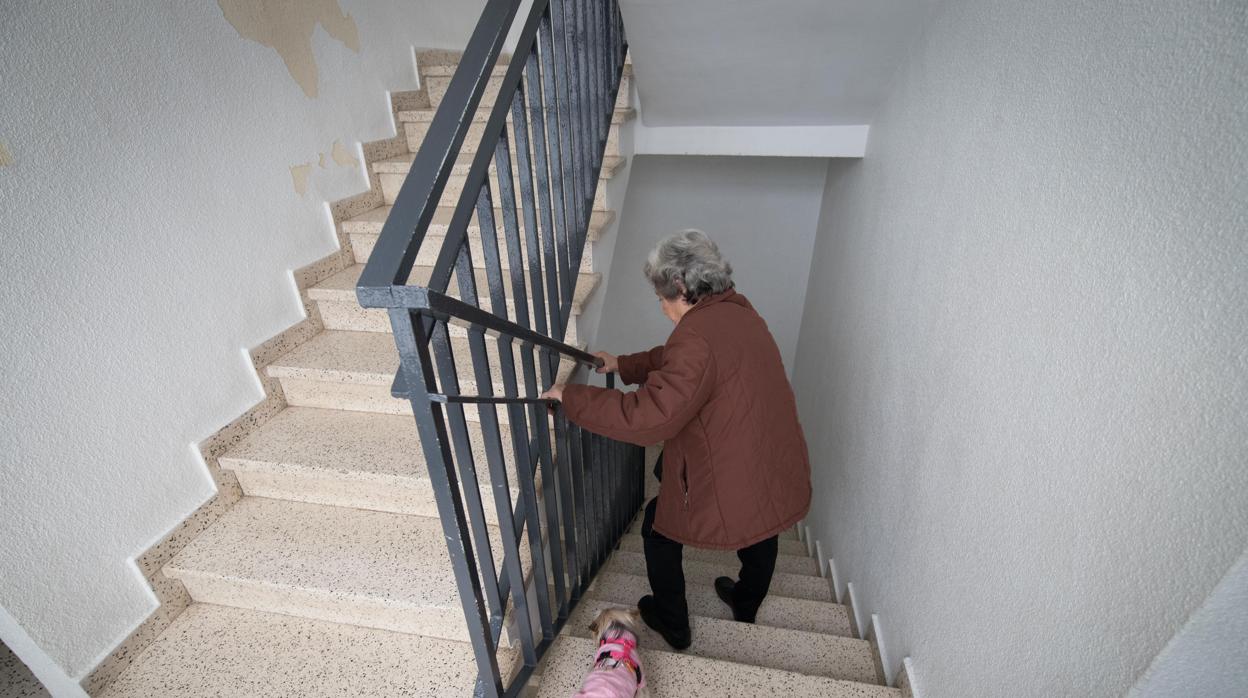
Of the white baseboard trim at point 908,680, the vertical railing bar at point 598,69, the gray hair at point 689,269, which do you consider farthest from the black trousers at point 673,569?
→ the vertical railing bar at point 598,69

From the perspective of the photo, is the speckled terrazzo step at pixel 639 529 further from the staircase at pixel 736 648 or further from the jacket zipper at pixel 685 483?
the jacket zipper at pixel 685 483

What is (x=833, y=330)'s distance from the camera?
9.86 ft

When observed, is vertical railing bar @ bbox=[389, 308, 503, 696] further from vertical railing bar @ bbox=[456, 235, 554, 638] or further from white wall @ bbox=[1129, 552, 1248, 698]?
white wall @ bbox=[1129, 552, 1248, 698]

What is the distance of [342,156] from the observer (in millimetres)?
2230

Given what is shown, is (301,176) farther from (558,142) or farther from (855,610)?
(855,610)

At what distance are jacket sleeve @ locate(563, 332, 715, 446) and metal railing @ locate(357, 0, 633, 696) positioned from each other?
117mm

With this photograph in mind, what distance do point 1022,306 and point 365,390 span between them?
1853 mm

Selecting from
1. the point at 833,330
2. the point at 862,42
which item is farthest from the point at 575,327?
the point at 833,330

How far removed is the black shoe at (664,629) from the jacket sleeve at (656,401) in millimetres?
780

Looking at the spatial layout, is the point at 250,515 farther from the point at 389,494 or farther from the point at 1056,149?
the point at 1056,149

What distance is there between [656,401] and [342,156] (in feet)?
5.78

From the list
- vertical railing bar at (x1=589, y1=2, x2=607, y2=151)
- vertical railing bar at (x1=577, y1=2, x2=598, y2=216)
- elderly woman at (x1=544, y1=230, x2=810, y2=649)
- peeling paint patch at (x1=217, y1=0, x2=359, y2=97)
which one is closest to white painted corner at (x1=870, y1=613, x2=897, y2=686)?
elderly woman at (x1=544, y1=230, x2=810, y2=649)

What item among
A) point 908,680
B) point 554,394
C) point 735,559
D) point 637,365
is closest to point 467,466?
point 554,394

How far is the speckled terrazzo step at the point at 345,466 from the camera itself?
1.64m
